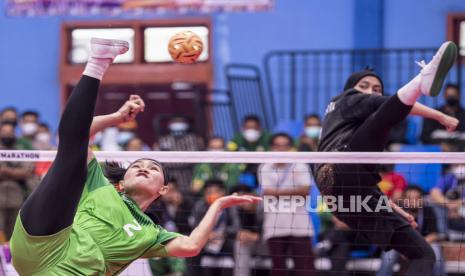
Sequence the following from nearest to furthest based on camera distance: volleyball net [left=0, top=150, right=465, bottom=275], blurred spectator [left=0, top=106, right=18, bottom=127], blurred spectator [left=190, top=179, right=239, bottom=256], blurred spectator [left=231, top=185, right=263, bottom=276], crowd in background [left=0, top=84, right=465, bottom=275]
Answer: volleyball net [left=0, top=150, right=465, bottom=275] → crowd in background [left=0, top=84, right=465, bottom=275] → blurred spectator [left=231, top=185, right=263, bottom=276] → blurred spectator [left=190, top=179, right=239, bottom=256] → blurred spectator [left=0, top=106, right=18, bottom=127]

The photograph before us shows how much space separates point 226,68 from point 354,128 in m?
7.17

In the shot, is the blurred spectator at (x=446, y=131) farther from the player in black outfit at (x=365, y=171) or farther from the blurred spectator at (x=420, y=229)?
the player in black outfit at (x=365, y=171)

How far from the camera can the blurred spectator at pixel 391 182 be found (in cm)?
1130

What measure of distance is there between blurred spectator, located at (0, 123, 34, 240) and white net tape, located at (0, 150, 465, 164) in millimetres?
2926

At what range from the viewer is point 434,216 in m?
10.7

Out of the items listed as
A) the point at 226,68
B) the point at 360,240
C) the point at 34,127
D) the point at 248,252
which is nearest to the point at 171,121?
the point at 226,68

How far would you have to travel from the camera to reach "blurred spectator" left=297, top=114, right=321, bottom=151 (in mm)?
12462

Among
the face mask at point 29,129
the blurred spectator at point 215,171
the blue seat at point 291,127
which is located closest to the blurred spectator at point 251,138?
the blurred spectator at point 215,171

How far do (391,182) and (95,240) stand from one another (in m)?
5.75

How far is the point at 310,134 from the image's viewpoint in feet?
42.3

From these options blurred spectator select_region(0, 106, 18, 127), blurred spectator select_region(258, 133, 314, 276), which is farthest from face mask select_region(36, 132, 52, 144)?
blurred spectator select_region(258, 133, 314, 276)

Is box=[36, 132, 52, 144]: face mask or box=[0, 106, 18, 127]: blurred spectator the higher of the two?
box=[0, 106, 18, 127]: blurred spectator

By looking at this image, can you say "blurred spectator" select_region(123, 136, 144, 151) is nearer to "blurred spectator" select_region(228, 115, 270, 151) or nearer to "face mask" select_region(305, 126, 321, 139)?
"blurred spectator" select_region(228, 115, 270, 151)

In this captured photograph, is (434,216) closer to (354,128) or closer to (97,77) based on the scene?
(354,128)
